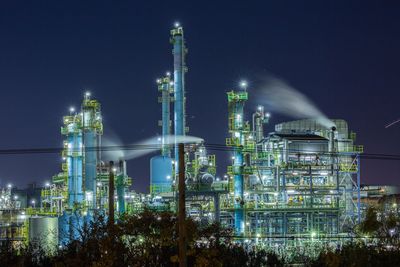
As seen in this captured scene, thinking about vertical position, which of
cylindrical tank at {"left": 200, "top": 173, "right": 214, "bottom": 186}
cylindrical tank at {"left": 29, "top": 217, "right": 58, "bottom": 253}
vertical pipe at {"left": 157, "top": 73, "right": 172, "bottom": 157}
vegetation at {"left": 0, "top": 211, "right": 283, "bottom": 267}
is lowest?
cylindrical tank at {"left": 29, "top": 217, "right": 58, "bottom": 253}

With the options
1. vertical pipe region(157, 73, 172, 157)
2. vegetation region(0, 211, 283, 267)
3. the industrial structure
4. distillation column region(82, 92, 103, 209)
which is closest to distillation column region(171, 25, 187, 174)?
the industrial structure

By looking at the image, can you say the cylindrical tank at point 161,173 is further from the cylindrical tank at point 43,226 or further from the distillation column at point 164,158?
the cylindrical tank at point 43,226

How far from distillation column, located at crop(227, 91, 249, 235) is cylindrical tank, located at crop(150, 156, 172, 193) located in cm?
689

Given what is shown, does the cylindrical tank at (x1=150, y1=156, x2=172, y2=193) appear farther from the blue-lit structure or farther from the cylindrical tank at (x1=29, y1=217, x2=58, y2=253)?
the cylindrical tank at (x1=29, y1=217, x2=58, y2=253)

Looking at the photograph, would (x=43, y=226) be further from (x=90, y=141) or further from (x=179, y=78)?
(x=179, y=78)

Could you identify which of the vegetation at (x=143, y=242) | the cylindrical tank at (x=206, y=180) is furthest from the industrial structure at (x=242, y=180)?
the vegetation at (x=143, y=242)

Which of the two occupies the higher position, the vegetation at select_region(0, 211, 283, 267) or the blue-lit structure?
the blue-lit structure

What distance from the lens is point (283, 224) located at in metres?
45.3

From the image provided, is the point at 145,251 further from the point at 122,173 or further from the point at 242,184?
the point at 122,173

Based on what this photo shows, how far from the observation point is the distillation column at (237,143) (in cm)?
4494

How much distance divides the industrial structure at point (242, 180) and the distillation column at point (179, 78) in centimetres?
8

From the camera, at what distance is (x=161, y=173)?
51.6m

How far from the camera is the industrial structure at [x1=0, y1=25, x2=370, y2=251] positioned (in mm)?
45719

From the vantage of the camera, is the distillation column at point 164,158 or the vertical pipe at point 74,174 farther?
the distillation column at point 164,158
